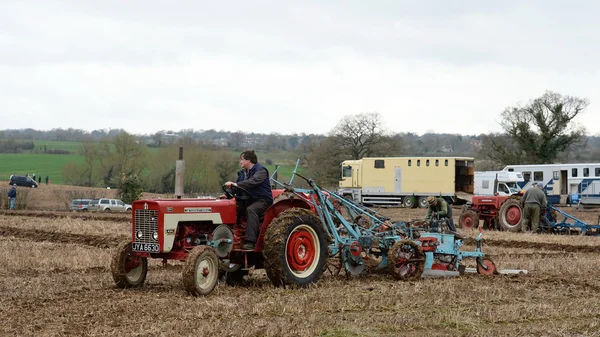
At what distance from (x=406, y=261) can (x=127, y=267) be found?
13.3 feet

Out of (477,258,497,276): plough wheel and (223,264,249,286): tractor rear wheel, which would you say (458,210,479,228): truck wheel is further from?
(223,264,249,286): tractor rear wheel

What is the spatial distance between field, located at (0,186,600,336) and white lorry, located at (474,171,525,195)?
107 feet

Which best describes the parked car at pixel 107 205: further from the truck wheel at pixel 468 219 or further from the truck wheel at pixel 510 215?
the truck wheel at pixel 510 215

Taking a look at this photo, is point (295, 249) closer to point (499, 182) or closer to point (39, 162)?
point (499, 182)

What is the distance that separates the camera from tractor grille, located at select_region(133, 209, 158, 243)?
9492mm

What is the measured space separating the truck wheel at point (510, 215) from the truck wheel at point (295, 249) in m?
14.7

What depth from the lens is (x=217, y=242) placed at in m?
9.82

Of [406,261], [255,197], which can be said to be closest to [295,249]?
[255,197]

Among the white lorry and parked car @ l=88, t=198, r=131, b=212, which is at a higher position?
the white lorry

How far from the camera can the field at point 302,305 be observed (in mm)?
7359

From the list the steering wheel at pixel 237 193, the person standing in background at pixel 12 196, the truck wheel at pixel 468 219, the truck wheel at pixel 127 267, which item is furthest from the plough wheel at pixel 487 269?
the person standing in background at pixel 12 196

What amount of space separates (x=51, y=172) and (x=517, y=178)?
6001 cm

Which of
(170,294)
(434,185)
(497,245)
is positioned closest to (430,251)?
(170,294)

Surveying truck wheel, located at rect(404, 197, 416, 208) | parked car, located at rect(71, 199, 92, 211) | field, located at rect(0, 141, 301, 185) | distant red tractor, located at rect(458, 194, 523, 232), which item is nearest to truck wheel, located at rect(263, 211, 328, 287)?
distant red tractor, located at rect(458, 194, 523, 232)
